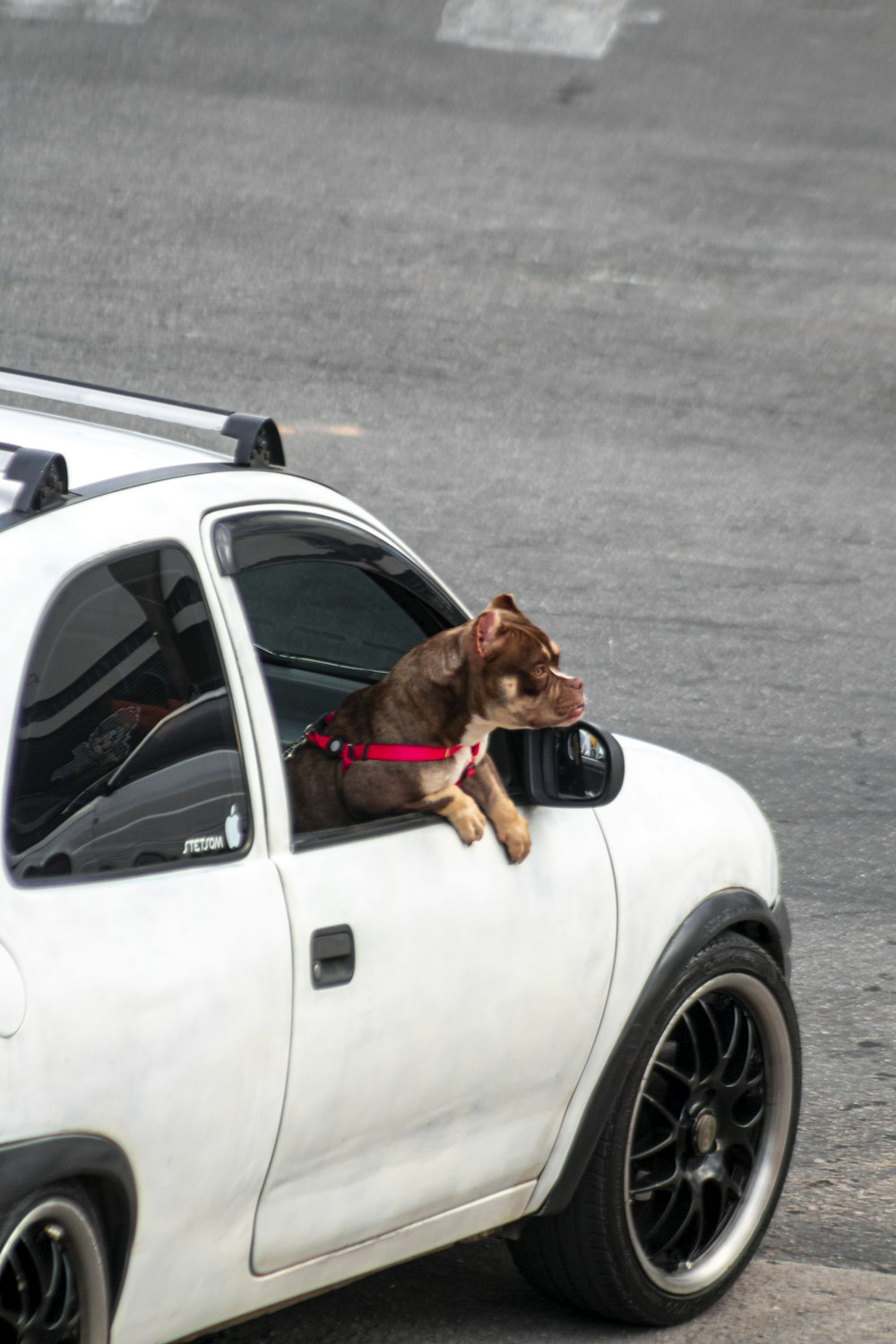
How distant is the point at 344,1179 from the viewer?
11.7ft

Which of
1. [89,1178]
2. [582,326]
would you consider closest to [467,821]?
[89,1178]

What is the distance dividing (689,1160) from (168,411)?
201 cm

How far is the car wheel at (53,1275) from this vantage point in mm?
2934

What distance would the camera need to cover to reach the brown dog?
3791 mm

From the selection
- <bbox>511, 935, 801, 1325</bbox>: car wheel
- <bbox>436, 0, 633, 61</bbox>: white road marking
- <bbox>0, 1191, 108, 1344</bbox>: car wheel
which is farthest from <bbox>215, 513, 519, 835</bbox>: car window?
<bbox>436, 0, 633, 61</bbox>: white road marking

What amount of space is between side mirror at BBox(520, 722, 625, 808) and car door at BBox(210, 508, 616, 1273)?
2.3 inches

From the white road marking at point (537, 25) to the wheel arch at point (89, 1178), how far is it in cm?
2086

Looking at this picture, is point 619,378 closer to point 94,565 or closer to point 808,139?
point 808,139

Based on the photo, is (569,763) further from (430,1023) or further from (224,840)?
(224,840)

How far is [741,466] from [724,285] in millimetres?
4756

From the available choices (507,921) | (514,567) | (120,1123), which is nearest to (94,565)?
(120,1123)

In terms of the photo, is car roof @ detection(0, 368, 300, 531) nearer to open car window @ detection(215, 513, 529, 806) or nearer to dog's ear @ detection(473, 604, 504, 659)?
open car window @ detection(215, 513, 529, 806)

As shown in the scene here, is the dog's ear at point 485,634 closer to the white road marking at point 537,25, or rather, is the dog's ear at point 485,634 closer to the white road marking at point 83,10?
the white road marking at point 537,25

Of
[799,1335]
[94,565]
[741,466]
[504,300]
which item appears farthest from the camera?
[504,300]
